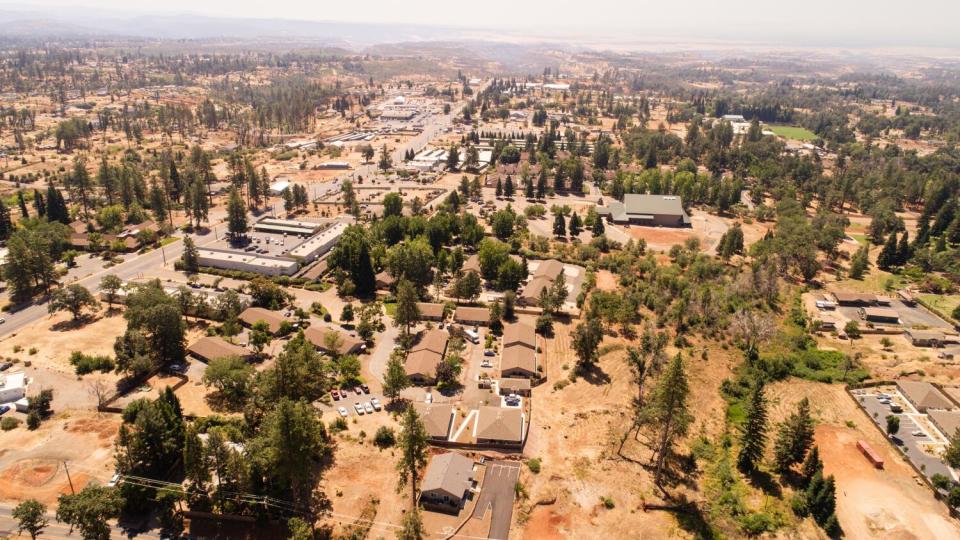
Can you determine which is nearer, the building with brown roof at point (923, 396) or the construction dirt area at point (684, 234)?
the building with brown roof at point (923, 396)

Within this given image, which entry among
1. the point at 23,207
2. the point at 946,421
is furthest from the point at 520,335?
the point at 23,207

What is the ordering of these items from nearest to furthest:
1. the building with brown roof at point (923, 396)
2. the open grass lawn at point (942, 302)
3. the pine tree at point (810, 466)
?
the pine tree at point (810, 466) < the building with brown roof at point (923, 396) < the open grass lawn at point (942, 302)

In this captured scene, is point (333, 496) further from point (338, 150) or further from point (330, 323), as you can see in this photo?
point (338, 150)

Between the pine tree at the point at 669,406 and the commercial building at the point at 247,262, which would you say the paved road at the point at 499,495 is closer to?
the pine tree at the point at 669,406

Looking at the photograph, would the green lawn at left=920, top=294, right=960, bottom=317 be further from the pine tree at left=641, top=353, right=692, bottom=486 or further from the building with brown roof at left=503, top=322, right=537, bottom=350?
the building with brown roof at left=503, top=322, right=537, bottom=350

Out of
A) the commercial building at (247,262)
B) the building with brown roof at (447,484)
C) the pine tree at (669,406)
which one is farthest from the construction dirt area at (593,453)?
the commercial building at (247,262)

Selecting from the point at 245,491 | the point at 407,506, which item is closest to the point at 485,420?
the point at 407,506
